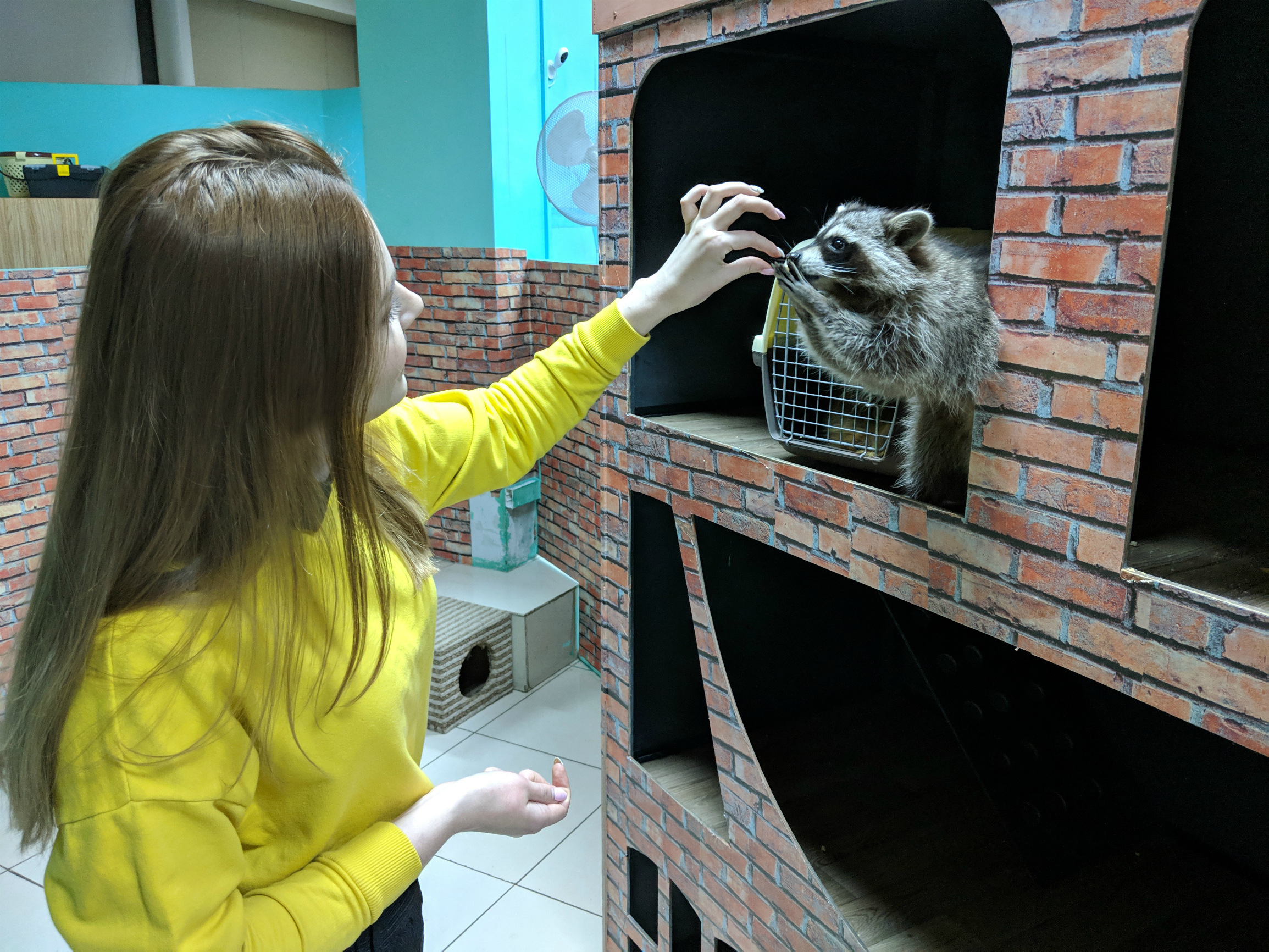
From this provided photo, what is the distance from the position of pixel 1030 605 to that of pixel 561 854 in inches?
100

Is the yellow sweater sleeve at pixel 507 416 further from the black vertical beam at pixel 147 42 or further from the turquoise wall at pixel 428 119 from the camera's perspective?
the black vertical beam at pixel 147 42

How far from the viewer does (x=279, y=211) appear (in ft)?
3.10

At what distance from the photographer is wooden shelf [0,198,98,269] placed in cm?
395

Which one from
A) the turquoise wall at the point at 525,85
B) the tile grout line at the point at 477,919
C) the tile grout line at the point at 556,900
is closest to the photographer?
the tile grout line at the point at 477,919

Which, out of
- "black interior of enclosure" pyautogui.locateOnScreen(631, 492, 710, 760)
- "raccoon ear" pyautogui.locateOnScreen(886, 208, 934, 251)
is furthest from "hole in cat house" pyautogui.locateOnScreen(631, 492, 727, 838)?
"raccoon ear" pyautogui.locateOnScreen(886, 208, 934, 251)

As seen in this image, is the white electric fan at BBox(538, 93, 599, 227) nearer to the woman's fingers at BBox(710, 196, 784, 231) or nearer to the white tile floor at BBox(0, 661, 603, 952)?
the woman's fingers at BBox(710, 196, 784, 231)

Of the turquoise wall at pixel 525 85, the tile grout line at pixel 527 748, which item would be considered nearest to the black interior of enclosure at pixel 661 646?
the tile grout line at pixel 527 748

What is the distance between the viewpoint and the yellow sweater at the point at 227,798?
907mm

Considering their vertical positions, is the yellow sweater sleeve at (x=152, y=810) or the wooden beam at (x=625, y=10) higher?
the wooden beam at (x=625, y=10)

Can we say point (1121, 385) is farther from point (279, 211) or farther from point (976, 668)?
point (279, 211)

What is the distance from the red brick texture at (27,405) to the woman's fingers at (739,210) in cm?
339

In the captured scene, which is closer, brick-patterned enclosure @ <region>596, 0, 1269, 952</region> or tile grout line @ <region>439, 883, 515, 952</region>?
brick-patterned enclosure @ <region>596, 0, 1269, 952</region>

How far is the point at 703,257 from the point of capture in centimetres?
149

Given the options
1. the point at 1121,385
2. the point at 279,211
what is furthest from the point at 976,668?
the point at 279,211
